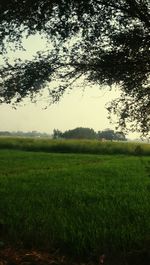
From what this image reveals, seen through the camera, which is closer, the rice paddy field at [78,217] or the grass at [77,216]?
the rice paddy field at [78,217]

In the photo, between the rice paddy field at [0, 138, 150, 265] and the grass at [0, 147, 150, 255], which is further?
the grass at [0, 147, 150, 255]

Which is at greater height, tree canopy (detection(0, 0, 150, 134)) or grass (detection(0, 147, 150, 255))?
tree canopy (detection(0, 0, 150, 134))

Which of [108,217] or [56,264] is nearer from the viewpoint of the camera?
[56,264]

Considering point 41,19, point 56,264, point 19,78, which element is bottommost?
point 56,264

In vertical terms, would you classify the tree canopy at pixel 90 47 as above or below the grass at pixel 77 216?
above

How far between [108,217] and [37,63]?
4.67m

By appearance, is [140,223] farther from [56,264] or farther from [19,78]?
[19,78]

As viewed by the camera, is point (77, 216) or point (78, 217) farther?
point (77, 216)

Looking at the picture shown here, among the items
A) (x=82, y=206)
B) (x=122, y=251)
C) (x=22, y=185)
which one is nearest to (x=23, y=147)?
(x=22, y=185)

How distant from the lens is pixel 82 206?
13.4 metres

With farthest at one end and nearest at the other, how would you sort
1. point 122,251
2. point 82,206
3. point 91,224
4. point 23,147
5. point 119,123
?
point 23,147
point 82,206
point 119,123
point 91,224
point 122,251

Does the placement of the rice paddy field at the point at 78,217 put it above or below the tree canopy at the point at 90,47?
below

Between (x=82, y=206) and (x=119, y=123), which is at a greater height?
(x=119, y=123)

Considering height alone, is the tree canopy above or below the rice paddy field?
above
